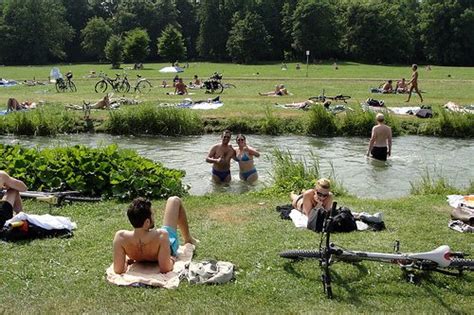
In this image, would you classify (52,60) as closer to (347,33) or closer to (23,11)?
(23,11)

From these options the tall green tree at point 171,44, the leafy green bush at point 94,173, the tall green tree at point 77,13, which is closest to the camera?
the leafy green bush at point 94,173

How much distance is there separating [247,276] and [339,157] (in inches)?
459

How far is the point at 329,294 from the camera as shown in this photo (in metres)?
5.97

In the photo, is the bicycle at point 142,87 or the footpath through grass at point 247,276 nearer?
the footpath through grass at point 247,276

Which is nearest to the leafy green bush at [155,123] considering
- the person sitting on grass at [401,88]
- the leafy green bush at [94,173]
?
the leafy green bush at [94,173]

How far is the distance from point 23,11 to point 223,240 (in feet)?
336

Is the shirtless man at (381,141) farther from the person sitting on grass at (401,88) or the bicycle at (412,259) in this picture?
the person sitting on grass at (401,88)

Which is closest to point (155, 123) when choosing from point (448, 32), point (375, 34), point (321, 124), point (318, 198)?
point (321, 124)

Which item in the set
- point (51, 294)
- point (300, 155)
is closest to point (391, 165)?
point (300, 155)

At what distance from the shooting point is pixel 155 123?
22078 millimetres

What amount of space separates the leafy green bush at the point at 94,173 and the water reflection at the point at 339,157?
7.85 feet

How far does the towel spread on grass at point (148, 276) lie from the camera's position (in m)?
6.23

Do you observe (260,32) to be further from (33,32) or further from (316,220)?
(316,220)

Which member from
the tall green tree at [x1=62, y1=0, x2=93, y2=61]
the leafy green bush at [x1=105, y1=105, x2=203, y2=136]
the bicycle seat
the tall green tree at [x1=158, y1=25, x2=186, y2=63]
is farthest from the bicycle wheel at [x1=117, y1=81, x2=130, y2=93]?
the tall green tree at [x1=62, y1=0, x2=93, y2=61]
